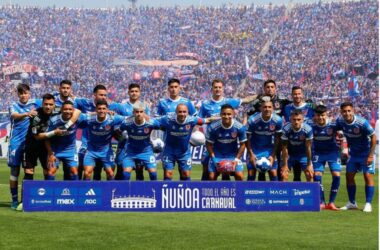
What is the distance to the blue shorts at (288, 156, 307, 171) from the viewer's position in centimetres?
1403

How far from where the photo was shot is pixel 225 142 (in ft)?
45.3

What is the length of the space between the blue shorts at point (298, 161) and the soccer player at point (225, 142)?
973 millimetres

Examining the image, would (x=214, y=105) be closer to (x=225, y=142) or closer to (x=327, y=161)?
(x=225, y=142)

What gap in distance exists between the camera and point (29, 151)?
13352mm

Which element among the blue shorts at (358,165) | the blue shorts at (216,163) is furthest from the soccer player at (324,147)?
the blue shorts at (216,163)

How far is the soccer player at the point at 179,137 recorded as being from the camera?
1366 cm

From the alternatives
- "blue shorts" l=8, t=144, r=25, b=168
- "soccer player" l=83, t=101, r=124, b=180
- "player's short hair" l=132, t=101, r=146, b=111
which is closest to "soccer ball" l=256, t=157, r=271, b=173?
"player's short hair" l=132, t=101, r=146, b=111

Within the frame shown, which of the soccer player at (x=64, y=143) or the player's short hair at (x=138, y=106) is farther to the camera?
the player's short hair at (x=138, y=106)

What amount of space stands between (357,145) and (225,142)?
88.7 inches

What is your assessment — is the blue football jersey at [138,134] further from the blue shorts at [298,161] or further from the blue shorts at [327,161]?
the blue shorts at [327,161]

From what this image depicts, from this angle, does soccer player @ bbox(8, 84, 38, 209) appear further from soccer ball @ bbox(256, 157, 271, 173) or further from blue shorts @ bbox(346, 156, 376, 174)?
blue shorts @ bbox(346, 156, 376, 174)

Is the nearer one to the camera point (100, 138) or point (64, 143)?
point (64, 143)

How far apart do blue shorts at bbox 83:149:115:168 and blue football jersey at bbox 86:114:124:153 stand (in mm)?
70

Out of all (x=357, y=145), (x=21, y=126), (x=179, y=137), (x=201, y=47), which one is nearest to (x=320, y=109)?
(x=357, y=145)
